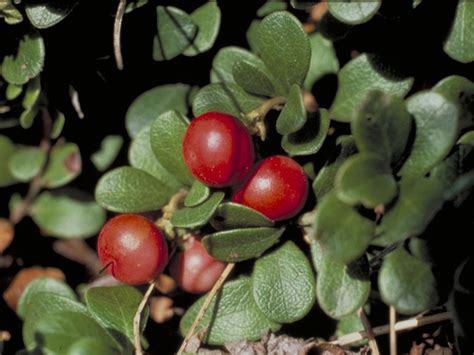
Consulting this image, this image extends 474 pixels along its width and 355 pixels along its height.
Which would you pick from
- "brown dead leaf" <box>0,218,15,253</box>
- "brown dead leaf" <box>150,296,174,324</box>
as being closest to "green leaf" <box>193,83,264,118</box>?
"brown dead leaf" <box>150,296,174,324</box>

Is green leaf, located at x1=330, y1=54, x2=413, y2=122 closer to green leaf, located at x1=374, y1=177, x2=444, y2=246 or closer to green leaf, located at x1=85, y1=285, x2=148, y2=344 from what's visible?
green leaf, located at x1=374, y1=177, x2=444, y2=246

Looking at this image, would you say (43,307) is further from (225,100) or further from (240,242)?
(225,100)

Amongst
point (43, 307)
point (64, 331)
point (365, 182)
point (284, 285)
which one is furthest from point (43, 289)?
point (365, 182)

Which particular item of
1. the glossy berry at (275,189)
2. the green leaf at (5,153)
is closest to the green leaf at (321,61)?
the glossy berry at (275,189)

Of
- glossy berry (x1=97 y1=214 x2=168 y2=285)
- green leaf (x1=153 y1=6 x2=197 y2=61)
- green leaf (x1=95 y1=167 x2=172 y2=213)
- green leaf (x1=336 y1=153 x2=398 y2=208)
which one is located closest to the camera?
green leaf (x1=336 y1=153 x2=398 y2=208)

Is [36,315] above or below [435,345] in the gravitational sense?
above

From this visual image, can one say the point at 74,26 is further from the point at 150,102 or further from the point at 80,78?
the point at 150,102

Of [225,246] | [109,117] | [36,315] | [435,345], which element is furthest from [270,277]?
[109,117]
